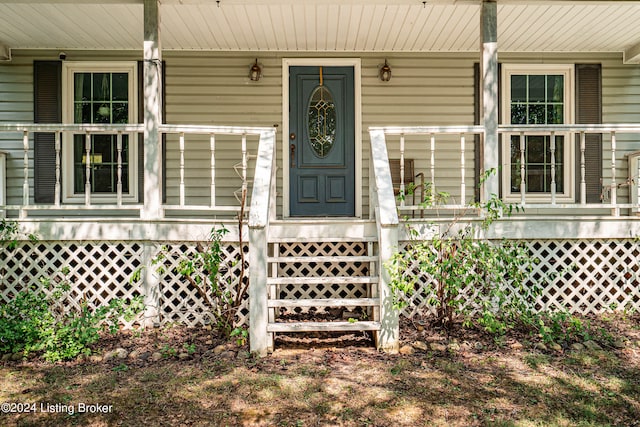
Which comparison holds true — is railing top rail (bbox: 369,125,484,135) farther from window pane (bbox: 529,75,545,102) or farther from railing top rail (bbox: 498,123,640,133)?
window pane (bbox: 529,75,545,102)

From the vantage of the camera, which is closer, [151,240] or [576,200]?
[151,240]

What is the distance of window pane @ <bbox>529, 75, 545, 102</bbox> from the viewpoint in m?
6.51

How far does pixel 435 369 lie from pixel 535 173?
4.10m

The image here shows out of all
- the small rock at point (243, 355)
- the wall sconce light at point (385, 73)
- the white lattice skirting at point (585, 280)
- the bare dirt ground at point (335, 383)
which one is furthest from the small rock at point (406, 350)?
the wall sconce light at point (385, 73)

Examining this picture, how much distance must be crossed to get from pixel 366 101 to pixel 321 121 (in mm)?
633

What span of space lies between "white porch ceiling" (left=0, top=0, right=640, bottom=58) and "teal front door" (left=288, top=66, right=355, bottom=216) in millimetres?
434

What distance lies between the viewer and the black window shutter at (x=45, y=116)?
6.10 meters

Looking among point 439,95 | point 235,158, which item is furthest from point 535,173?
point 235,158

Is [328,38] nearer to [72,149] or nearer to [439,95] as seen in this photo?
[439,95]

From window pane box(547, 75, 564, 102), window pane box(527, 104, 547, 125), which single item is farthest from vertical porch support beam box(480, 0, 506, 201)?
window pane box(547, 75, 564, 102)

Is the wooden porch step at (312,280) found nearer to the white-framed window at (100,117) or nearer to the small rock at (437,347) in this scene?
the small rock at (437,347)

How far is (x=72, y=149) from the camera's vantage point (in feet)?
20.5

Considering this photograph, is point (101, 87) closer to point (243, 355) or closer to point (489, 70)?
point (243, 355)

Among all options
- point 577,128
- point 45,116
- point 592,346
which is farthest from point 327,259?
point 45,116
